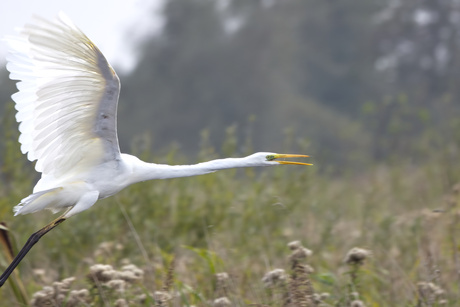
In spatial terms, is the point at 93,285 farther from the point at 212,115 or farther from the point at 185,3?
the point at 185,3

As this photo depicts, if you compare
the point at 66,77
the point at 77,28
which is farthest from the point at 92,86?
the point at 77,28

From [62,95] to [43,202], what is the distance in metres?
0.78

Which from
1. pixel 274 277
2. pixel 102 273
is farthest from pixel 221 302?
pixel 102 273

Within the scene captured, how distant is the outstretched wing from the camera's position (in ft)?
12.3

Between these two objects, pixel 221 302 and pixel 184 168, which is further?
pixel 184 168

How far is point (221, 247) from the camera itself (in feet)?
17.1

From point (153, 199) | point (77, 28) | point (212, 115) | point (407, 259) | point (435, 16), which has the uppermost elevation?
point (435, 16)

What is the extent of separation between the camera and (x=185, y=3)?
23.8m

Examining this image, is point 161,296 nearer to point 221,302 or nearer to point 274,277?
point 221,302

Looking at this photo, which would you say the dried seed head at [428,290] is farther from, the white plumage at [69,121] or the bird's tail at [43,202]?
the bird's tail at [43,202]

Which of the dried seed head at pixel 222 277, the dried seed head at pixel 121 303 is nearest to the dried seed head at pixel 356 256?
the dried seed head at pixel 222 277

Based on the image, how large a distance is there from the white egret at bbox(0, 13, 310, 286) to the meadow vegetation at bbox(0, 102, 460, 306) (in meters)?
0.35

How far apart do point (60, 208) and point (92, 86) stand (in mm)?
1004

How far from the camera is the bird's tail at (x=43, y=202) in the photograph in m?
4.22
